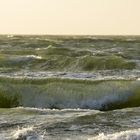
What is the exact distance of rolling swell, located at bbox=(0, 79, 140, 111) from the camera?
16.5 metres

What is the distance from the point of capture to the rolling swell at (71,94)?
1645 cm

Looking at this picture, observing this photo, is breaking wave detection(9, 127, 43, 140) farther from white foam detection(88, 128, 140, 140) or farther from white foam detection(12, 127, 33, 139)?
white foam detection(88, 128, 140, 140)

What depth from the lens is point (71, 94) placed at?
17344 mm

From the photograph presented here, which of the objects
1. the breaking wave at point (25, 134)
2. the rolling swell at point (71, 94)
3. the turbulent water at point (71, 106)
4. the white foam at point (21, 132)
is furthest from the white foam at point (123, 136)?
the rolling swell at point (71, 94)

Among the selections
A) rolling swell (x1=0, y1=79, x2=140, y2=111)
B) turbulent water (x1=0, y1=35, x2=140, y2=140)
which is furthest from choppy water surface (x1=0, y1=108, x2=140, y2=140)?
rolling swell (x1=0, y1=79, x2=140, y2=111)

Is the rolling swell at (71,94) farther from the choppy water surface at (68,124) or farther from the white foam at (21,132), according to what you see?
the white foam at (21,132)

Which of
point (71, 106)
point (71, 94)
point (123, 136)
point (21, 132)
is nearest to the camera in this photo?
point (123, 136)

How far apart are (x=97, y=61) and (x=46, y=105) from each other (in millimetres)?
13936

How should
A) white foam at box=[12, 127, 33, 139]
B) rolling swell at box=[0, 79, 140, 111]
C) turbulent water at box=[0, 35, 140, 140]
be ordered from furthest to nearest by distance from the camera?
rolling swell at box=[0, 79, 140, 111]
turbulent water at box=[0, 35, 140, 140]
white foam at box=[12, 127, 33, 139]

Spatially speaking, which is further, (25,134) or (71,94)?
(71,94)

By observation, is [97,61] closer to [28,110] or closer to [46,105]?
[46,105]

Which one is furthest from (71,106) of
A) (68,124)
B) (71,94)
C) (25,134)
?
(25,134)

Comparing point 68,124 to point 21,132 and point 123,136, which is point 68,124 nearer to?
point 21,132

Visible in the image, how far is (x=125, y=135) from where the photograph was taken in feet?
32.4
